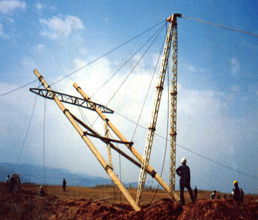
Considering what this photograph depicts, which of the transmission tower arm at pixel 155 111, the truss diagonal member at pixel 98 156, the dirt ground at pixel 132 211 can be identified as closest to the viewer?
the dirt ground at pixel 132 211

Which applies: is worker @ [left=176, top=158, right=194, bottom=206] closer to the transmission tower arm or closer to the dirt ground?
the dirt ground

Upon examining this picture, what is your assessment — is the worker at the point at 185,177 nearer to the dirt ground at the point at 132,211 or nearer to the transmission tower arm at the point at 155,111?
the dirt ground at the point at 132,211

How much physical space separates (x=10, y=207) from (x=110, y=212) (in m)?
5.76

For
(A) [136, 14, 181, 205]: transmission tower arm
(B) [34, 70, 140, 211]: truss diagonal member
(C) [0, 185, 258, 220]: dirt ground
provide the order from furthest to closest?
(A) [136, 14, 181, 205]: transmission tower arm
(B) [34, 70, 140, 211]: truss diagonal member
(C) [0, 185, 258, 220]: dirt ground

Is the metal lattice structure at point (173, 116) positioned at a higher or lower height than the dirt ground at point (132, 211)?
higher

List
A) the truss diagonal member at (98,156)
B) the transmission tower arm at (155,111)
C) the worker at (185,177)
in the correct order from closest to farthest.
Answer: the worker at (185,177)
the truss diagonal member at (98,156)
the transmission tower arm at (155,111)

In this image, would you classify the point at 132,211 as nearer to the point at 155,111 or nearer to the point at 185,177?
the point at 185,177

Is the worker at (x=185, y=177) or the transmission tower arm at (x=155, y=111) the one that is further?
the transmission tower arm at (x=155, y=111)

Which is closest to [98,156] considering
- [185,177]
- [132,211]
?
[132,211]

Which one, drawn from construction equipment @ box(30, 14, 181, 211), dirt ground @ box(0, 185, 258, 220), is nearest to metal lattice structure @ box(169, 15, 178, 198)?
construction equipment @ box(30, 14, 181, 211)

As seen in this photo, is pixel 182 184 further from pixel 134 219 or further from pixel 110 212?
pixel 110 212

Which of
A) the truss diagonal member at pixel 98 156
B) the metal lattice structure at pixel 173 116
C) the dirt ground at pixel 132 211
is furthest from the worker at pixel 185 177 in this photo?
the metal lattice structure at pixel 173 116

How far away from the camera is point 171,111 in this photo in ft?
58.3

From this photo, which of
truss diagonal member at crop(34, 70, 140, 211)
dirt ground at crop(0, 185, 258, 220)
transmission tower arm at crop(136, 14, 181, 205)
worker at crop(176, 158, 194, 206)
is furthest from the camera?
transmission tower arm at crop(136, 14, 181, 205)
